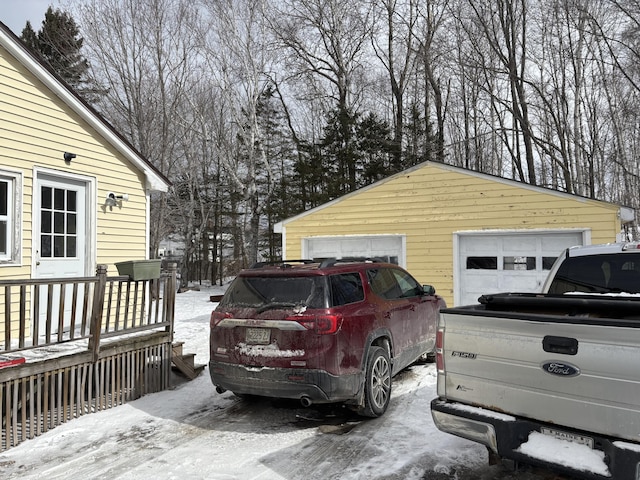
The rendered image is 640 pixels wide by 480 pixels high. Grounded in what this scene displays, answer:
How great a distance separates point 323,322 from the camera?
4516 millimetres

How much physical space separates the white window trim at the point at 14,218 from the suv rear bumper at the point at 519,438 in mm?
6575

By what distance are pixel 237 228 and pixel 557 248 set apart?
76.0ft

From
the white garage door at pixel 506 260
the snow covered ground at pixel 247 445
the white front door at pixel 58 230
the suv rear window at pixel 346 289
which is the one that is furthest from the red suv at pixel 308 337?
the white garage door at pixel 506 260

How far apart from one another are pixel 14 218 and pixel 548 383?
7348 millimetres

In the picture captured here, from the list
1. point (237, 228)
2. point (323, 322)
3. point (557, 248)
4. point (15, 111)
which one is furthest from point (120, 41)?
point (323, 322)

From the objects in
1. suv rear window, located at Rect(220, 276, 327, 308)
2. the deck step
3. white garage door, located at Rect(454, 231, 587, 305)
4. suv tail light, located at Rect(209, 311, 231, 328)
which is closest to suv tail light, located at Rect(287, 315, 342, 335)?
suv rear window, located at Rect(220, 276, 327, 308)

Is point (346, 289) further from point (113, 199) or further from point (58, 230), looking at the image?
point (113, 199)

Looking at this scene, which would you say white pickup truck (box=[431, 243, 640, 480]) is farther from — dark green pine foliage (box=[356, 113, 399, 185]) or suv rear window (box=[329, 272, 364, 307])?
dark green pine foliage (box=[356, 113, 399, 185])

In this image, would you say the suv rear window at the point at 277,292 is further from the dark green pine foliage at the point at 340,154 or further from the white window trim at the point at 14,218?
the dark green pine foliage at the point at 340,154

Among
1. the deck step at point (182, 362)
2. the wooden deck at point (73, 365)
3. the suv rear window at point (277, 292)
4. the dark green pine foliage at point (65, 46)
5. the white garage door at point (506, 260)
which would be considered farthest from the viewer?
the dark green pine foliage at point (65, 46)

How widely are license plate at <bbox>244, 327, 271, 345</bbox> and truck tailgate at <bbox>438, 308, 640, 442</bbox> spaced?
1.90 m

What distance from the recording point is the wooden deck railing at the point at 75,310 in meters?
4.67

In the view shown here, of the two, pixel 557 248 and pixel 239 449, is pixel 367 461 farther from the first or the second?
pixel 557 248

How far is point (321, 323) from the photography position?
4.51m
